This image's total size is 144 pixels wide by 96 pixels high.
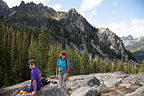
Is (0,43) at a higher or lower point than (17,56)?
higher

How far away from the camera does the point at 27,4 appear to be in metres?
196

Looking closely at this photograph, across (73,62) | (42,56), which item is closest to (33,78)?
(42,56)

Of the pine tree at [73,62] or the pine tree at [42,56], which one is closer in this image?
the pine tree at [42,56]

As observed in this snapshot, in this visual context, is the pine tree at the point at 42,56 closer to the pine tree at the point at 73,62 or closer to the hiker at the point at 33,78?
the pine tree at the point at 73,62

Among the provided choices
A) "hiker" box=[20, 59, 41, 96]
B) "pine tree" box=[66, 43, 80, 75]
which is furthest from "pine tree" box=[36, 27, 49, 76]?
"hiker" box=[20, 59, 41, 96]

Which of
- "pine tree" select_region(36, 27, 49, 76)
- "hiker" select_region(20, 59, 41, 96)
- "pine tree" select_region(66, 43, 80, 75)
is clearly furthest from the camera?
"pine tree" select_region(66, 43, 80, 75)

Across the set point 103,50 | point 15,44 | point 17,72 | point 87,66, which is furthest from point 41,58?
point 103,50

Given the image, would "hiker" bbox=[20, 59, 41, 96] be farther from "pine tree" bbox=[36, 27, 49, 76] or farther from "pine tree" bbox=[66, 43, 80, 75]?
"pine tree" bbox=[66, 43, 80, 75]

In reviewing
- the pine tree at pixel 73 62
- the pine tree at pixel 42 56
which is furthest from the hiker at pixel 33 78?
the pine tree at pixel 73 62

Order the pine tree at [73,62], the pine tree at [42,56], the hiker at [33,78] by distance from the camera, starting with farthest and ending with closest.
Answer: the pine tree at [73,62], the pine tree at [42,56], the hiker at [33,78]

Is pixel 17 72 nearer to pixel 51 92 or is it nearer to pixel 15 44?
pixel 15 44

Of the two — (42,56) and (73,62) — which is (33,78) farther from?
(73,62)

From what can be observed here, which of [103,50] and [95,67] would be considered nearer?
[95,67]

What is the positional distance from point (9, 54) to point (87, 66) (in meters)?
34.8
